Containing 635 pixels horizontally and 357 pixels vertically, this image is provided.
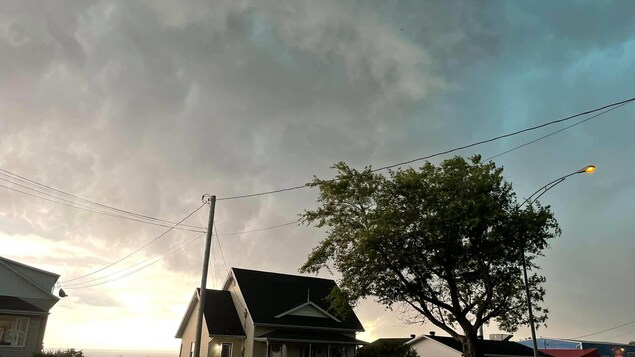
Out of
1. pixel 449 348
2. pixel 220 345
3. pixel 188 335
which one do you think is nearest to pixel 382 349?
pixel 449 348

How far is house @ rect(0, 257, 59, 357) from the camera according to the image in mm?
31328

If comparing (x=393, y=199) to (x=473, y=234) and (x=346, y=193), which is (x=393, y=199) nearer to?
(x=346, y=193)

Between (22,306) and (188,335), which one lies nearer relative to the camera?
(22,306)

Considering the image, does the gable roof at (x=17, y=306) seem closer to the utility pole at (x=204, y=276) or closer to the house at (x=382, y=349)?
the utility pole at (x=204, y=276)

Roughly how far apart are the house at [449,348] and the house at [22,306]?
3294 cm

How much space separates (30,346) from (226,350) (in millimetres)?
13656

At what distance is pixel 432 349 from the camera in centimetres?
4641

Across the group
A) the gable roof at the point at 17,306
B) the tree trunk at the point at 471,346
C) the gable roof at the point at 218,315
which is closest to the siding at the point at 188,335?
the gable roof at the point at 218,315

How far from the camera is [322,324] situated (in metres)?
40.7

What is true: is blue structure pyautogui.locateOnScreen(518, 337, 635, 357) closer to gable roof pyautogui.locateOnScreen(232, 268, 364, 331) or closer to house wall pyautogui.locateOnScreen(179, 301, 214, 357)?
gable roof pyautogui.locateOnScreen(232, 268, 364, 331)

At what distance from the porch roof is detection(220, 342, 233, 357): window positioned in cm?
261

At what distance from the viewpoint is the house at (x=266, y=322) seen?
37281 mm

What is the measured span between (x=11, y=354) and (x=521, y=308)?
3392 centimetres

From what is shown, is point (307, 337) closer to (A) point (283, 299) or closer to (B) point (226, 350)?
(A) point (283, 299)
